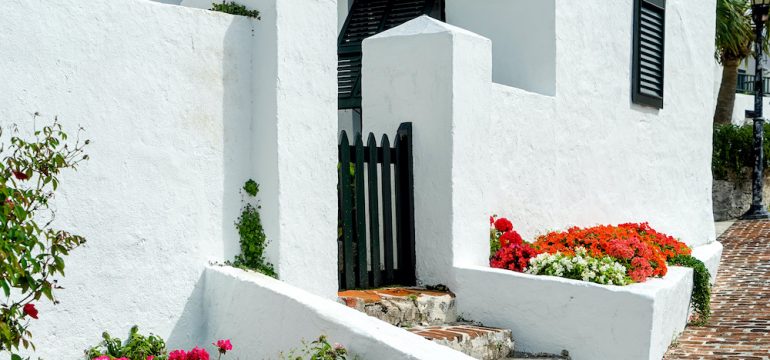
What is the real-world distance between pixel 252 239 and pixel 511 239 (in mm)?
2884

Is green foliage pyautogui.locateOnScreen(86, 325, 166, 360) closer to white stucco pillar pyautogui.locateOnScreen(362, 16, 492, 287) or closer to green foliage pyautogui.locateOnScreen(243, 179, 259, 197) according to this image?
green foliage pyautogui.locateOnScreen(243, 179, 259, 197)

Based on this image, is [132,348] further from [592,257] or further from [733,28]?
[733,28]

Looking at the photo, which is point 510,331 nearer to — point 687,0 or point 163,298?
point 163,298

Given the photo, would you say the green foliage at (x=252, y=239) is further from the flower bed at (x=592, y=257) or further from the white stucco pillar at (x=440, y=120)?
the flower bed at (x=592, y=257)

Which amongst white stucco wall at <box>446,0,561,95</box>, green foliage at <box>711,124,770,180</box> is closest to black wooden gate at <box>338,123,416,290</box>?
white stucco wall at <box>446,0,561,95</box>

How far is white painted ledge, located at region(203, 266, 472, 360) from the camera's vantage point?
16.3 ft

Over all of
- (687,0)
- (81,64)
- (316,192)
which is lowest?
(316,192)

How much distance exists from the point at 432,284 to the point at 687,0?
22.2ft

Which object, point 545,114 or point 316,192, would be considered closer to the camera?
point 316,192

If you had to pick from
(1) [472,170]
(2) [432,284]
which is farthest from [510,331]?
(1) [472,170]

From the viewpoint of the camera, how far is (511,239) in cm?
810

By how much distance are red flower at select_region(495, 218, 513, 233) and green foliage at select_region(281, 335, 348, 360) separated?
3411 mm

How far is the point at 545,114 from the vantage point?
9.16m

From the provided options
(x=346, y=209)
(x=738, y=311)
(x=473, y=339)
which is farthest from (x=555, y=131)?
(x=473, y=339)
